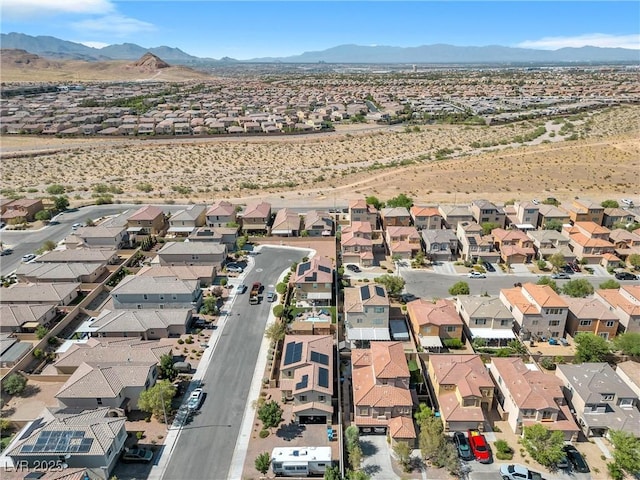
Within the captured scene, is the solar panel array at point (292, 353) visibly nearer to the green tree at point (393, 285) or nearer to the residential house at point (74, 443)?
the residential house at point (74, 443)

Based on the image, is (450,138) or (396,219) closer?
(396,219)

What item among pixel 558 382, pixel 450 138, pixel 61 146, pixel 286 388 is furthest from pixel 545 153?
pixel 61 146

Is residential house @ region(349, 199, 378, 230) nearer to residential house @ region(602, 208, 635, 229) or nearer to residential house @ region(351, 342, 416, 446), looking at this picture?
residential house @ region(351, 342, 416, 446)

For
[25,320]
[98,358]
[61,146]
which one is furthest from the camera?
[61,146]

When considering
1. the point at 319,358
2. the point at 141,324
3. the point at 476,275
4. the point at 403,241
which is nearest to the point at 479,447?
the point at 319,358

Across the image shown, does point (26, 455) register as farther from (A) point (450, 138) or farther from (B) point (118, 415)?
(A) point (450, 138)

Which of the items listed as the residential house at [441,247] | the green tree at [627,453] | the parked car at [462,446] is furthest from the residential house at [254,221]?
the green tree at [627,453]

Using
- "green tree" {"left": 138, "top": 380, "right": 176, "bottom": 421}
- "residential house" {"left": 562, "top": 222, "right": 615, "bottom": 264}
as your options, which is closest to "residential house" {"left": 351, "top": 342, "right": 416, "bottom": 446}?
"green tree" {"left": 138, "top": 380, "right": 176, "bottom": 421}
